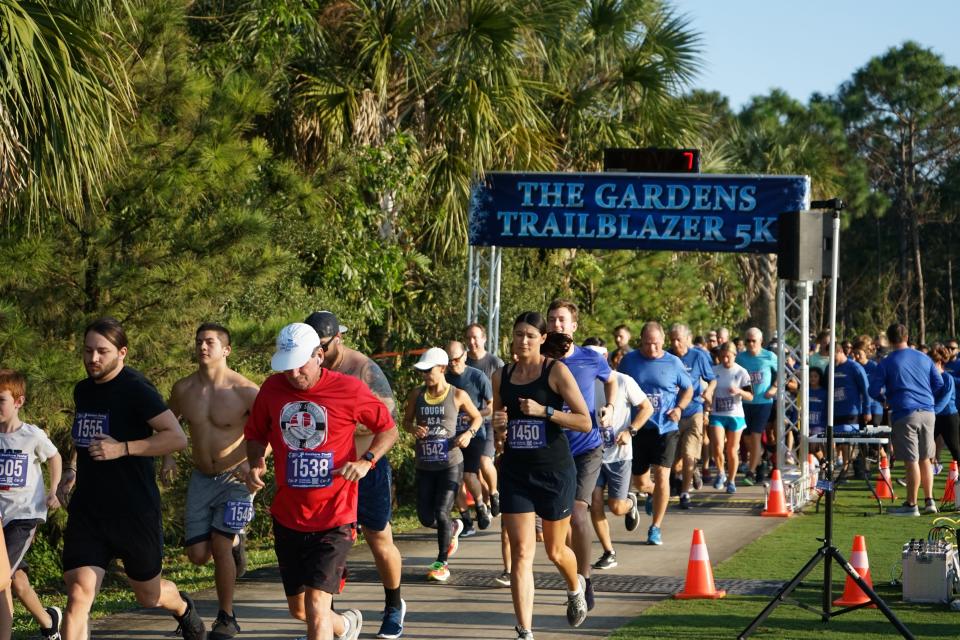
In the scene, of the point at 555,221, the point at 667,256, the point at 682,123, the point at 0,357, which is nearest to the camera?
the point at 0,357

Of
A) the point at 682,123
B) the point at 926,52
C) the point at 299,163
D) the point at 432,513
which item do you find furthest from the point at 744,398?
the point at 926,52

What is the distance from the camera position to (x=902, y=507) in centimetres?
1494

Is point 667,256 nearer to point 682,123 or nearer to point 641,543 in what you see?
point 682,123

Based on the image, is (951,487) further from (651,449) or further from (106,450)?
(106,450)

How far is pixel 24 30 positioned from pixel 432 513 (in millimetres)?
4501

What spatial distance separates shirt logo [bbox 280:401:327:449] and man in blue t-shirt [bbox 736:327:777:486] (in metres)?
12.0

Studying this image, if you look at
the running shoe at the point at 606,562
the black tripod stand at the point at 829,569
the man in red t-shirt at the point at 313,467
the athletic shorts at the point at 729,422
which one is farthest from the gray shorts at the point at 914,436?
the man in red t-shirt at the point at 313,467

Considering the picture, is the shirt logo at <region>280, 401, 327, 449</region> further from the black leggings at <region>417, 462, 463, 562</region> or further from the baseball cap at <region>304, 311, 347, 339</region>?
the black leggings at <region>417, 462, 463, 562</region>

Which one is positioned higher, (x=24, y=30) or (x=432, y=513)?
(x=24, y=30)

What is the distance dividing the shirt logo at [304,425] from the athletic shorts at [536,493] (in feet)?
5.71

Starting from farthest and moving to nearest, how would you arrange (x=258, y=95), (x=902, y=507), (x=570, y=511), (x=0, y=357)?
(x=902, y=507) → (x=258, y=95) → (x=0, y=357) → (x=570, y=511)

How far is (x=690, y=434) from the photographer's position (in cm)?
1566

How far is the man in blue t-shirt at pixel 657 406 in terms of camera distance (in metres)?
12.6

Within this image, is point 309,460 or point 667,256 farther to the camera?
point 667,256
